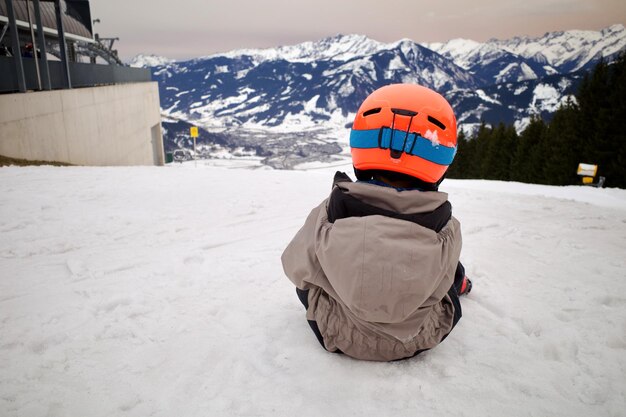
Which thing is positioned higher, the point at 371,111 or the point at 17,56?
the point at 17,56

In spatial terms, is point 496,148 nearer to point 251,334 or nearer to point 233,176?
point 233,176

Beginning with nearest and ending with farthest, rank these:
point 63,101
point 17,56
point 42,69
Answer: point 17,56
point 42,69
point 63,101

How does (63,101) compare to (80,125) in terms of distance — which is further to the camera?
(80,125)

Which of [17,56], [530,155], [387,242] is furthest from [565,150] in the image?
[17,56]

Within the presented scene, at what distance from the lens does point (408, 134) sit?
2230 mm

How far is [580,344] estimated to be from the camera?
2791mm

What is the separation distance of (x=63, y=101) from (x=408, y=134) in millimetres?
18548

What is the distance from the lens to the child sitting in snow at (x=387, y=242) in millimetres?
2000

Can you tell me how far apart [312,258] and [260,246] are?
305cm

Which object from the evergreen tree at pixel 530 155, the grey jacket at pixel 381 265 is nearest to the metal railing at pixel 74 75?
the grey jacket at pixel 381 265

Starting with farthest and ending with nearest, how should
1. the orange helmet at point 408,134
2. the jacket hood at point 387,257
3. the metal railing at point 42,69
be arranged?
the metal railing at point 42,69
the orange helmet at point 408,134
the jacket hood at point 387,257

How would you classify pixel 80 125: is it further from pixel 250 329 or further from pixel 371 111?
pixel 371 111

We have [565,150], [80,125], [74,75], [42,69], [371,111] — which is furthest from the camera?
[565,150]

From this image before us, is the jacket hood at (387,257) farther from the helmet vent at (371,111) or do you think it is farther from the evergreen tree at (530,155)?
the evergreen tree at (530,155)
